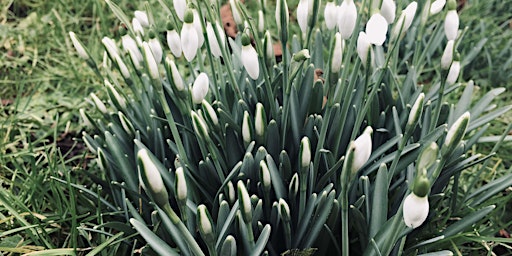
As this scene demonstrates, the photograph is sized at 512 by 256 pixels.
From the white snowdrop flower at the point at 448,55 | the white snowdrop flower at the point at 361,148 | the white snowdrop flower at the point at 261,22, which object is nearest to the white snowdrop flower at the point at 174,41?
the white snowdrop flower at the point at 261,22

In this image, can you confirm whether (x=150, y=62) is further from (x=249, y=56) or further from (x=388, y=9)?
(x=388, y=9)

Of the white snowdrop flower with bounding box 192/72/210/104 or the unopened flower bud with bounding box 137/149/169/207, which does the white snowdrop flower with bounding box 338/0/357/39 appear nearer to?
the white snowdrop flower with bounding box 192/72/210/104

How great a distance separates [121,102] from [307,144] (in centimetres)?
73

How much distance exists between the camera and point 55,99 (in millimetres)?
2521

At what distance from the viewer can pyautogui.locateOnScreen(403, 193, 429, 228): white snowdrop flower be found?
923 millimetres

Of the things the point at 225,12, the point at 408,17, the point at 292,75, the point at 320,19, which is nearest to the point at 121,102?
the point at 292,75

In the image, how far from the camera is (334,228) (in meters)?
1.46

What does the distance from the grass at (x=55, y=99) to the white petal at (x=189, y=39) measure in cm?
58

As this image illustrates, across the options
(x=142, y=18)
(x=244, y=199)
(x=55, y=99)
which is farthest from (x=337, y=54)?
(x=55, y=99)

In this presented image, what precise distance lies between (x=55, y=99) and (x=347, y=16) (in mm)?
1711

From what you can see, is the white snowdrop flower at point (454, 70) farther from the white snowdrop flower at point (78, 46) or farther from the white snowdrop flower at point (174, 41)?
the white snowdrop flower at point (78, 46)

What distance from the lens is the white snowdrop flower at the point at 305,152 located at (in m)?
1.25

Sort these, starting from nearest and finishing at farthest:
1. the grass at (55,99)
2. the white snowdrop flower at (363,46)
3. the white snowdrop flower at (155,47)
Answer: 1. the white snowdrop flower at (363,46)
2. the white snowdrop flower at (155,47)
3. the grass at (55,99)

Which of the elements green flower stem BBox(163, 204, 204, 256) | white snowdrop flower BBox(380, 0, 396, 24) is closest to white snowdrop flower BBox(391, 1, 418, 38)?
white snowdrop flower BBox(380, 0, 396, 24)
